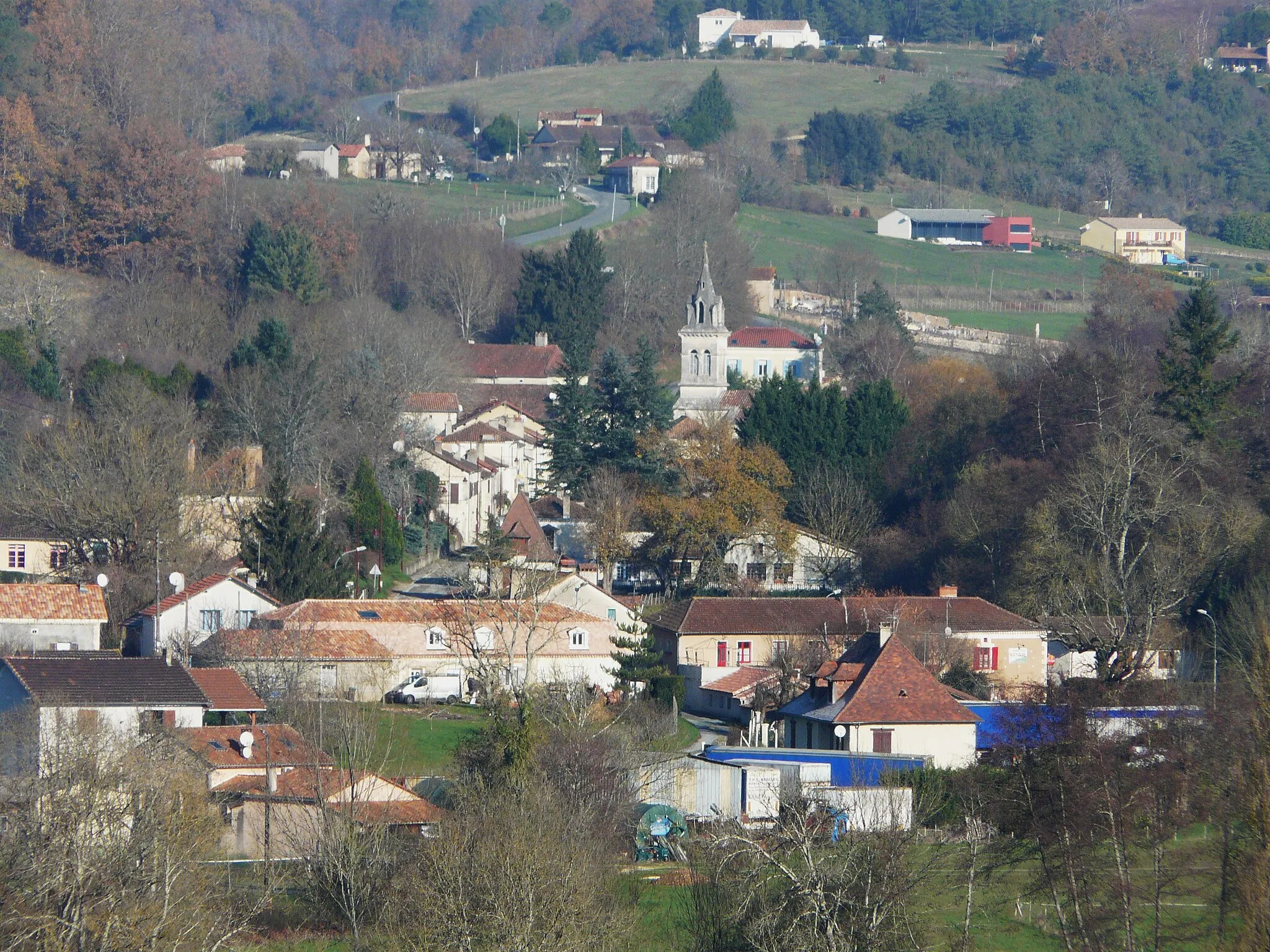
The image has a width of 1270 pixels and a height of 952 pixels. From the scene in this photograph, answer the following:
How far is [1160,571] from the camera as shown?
40.4m

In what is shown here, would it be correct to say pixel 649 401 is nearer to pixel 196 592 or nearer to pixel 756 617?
pixel 756 617

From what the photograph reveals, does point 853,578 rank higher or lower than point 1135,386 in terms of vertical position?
lower

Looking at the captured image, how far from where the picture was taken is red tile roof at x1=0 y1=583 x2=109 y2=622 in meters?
36.7

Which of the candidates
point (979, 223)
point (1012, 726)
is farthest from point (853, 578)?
point (979, 223)

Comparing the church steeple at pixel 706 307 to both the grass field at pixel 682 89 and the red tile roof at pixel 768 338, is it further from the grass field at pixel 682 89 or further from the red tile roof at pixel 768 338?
the grass field at pixel 682 89

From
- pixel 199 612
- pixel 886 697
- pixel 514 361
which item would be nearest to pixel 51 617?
pixel 199 612

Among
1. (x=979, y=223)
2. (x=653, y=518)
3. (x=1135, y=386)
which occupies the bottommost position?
(x=979, y=223)

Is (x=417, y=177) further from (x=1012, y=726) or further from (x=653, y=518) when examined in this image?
(x=1012, y=726)

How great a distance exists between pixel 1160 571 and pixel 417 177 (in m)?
61.7

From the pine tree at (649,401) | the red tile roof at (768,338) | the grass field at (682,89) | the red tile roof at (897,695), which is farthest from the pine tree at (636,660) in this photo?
the grass field at (682,89)

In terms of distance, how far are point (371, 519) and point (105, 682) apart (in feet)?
60.0

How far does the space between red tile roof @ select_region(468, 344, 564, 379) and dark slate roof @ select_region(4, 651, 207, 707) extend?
120 ft

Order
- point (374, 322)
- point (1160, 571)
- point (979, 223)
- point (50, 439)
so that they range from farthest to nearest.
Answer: point (979, 223) → point (374, 322) → point (50, 439) → point (1160, 571)

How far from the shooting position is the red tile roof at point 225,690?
30953mm
